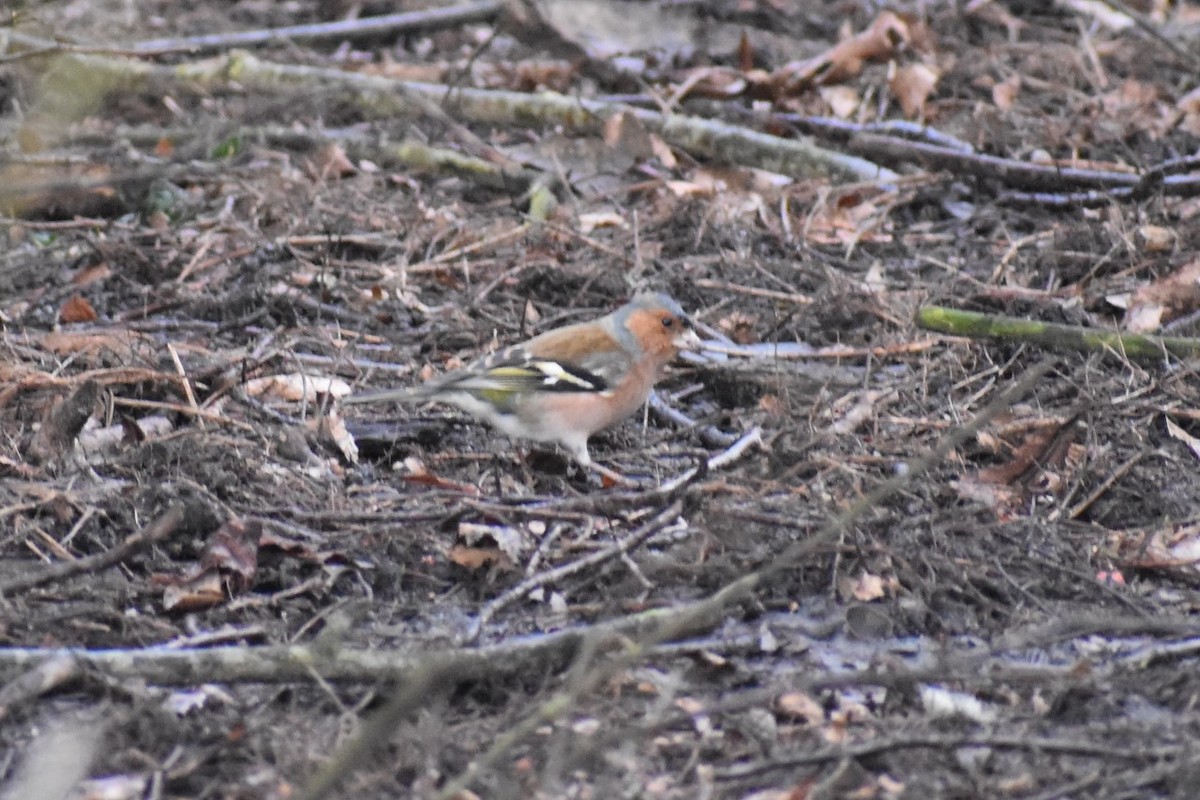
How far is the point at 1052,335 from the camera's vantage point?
5.21 metres

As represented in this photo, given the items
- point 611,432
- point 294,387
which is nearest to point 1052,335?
point 611,432

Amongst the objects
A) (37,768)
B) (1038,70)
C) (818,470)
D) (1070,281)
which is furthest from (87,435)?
(1038,70)

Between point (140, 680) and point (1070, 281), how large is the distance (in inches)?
165

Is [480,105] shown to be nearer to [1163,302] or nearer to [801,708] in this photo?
[1163,302]

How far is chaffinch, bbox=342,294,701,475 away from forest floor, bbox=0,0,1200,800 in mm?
148

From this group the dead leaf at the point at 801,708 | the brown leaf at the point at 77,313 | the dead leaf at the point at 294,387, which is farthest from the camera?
the brown leaf at the point at 77,313

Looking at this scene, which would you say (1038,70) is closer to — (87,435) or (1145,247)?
(1145,247)

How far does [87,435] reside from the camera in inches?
193

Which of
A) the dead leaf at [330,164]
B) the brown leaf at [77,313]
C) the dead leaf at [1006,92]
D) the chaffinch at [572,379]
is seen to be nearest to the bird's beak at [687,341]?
the chaffinch at [572,379]

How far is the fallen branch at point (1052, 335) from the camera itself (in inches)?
201

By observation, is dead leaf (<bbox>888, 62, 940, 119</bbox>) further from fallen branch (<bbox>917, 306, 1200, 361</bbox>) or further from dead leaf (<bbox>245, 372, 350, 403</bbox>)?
dead leaf (<bbox>245, 372, 350, 403</bbox>)

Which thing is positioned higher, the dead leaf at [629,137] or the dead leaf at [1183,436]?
the dead leaf at [629,137]

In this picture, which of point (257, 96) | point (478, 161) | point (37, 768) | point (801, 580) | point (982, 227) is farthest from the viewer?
point (257, 96)

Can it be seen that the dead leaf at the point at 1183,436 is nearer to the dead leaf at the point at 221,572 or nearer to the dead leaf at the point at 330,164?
the dead leaf at the point at 221,572
